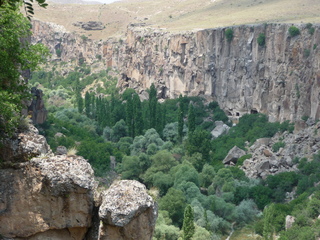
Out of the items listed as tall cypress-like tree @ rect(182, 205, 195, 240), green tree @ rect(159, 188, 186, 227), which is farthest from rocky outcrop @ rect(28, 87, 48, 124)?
tall cypress-like tree @ rect(182, 205, 195, 240)

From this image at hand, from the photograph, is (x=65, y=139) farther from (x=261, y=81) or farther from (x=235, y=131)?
(x=261, y=81)

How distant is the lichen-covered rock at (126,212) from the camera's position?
11.3 metres

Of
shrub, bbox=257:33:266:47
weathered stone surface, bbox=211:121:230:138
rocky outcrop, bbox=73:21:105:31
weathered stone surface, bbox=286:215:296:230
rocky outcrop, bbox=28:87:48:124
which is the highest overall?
rocky outcrop, bbox=73:21:105:31

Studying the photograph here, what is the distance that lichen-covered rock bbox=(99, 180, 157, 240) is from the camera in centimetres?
1130

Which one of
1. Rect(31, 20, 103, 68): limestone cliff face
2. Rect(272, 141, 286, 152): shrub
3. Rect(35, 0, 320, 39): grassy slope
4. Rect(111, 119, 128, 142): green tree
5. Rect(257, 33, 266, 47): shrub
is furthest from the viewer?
Rect(31, 20, 103, 68): limestone cliff face

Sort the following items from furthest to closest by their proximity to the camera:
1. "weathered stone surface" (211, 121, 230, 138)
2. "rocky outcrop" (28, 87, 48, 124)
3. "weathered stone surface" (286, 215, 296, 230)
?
"weathered stone surface" (211, 121, 230, 138)
"rocky outcrop" (28, 87, 48, 124)
"weathered stone surface" (286, 215, 296, 230)

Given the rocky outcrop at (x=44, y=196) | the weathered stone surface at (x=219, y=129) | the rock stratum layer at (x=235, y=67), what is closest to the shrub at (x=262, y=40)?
the rock stratum layer at (x=235, y=67)

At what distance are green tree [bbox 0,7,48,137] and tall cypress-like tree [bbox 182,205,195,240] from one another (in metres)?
16.5

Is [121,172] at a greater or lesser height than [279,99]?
lesser

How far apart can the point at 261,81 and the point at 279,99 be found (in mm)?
4662

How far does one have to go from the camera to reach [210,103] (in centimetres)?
7031

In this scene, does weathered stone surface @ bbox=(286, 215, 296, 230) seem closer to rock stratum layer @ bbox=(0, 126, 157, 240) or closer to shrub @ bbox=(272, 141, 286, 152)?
shrub @ bbox=(272, 141, 286, 152)

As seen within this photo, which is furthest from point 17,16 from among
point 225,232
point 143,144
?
point 143,144

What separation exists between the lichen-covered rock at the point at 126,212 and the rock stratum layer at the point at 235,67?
4107 cm
